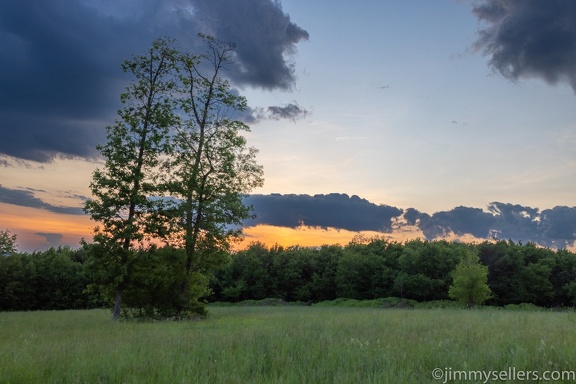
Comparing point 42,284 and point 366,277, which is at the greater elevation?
point 366,277

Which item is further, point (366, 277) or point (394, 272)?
point (366, 277)

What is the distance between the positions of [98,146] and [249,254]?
72.8m

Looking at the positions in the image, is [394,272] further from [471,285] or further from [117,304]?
[117,304]

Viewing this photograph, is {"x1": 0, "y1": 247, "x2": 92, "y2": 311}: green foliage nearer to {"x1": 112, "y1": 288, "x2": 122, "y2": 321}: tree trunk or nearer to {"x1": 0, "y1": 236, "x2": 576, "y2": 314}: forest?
{"x1": 0, "y1": 236, "x2": 576, "y2": 314}: forest

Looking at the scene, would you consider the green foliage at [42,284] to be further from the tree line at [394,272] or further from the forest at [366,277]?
the tree line at [394,272]

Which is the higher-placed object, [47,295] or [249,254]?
[249,254]

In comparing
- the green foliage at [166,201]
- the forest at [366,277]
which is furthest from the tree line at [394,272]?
the green foliage at [166,201]

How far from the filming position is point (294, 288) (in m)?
91.1

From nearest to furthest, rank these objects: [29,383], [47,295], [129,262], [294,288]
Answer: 1. [29,383]
2. [129,262]
3. [47,295]
4. [294,288]

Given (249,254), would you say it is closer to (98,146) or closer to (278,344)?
(98,146)

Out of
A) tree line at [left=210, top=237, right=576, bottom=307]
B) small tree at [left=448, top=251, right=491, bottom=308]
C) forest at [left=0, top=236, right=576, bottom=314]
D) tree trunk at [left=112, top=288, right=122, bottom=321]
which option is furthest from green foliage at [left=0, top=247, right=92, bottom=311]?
small tree at [left=448, top=251, right=491, bottom=308]

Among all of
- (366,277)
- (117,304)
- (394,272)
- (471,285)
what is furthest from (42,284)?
(471,285)

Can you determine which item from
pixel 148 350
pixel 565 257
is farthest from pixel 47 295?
pixel 565 257

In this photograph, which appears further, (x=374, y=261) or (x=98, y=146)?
(x=374, y=261)
